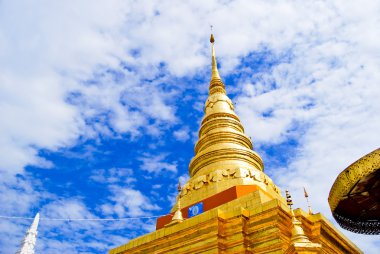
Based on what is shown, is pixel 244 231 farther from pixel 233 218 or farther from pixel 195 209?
pixel 195 209

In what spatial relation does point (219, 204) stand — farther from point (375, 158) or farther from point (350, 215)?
point (375, 158)

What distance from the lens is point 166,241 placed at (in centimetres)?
1018

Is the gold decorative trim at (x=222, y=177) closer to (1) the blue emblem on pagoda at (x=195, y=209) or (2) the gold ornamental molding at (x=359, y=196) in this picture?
(1) the blue emblem on pagoda at (x=195, y=209)

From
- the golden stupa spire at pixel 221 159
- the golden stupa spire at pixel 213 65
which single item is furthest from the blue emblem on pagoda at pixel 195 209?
the golden stupa spire at pixel 213 65

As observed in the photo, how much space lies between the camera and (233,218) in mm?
9398

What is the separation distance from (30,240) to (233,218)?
32.3 m

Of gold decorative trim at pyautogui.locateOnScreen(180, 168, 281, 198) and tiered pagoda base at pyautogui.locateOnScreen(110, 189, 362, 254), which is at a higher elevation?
gold decorative trim at pyautogui.locateOnScreen(180, 168, 281, 198)

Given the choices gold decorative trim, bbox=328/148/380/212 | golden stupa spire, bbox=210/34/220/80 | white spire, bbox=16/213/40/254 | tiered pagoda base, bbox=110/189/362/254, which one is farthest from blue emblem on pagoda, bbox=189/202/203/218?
white spire, bbox=16/213/40/254

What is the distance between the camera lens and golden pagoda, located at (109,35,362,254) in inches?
350

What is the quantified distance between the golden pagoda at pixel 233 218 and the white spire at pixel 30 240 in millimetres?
26854

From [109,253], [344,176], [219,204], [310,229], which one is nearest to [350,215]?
[344,176]

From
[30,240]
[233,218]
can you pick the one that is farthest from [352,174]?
[30,240]

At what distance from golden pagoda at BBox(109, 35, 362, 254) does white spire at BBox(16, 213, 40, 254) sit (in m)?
26.9

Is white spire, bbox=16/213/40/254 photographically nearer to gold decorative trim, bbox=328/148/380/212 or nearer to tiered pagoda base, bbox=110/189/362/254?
tiered pagoda base, bbox=110/189/362/254
